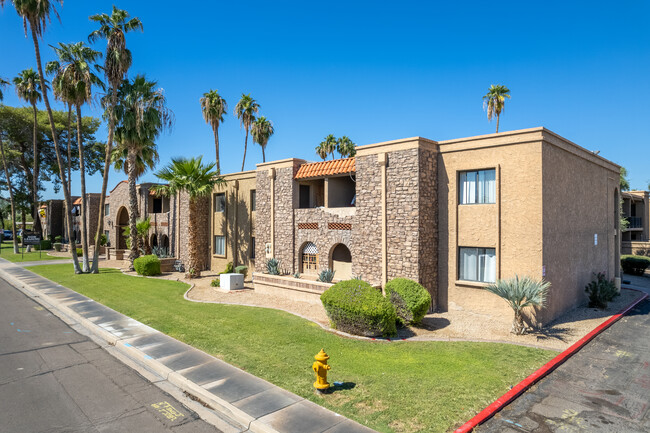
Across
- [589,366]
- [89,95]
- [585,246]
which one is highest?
[89,95]

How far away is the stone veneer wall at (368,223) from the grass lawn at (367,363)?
13.8ft

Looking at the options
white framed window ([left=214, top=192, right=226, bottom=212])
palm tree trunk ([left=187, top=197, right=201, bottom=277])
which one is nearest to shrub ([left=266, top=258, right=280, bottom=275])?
palm tree trunk ([left=187, top=197, right=201, bottom=277])

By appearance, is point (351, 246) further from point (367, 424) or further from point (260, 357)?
point (367, 424)

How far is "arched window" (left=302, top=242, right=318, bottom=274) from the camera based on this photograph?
20.8 m

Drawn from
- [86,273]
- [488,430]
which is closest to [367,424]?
[488,430]

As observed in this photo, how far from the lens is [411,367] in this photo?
32.0ft

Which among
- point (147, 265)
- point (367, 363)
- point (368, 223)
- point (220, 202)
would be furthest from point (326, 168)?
point (147, 265)

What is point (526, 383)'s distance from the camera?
8.93 m

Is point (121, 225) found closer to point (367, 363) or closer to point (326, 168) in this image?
point (326, 168)

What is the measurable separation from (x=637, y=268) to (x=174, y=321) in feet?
108

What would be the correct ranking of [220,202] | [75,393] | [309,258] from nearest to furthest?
[75,393] → [309,258] → [220,202]

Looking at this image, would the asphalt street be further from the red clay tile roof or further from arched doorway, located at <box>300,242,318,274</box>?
the red clay tile roof

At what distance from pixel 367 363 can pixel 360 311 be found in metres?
2.46

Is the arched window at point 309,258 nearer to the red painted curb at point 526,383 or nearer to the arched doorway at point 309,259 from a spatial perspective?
the arched doorway at point 309,259
